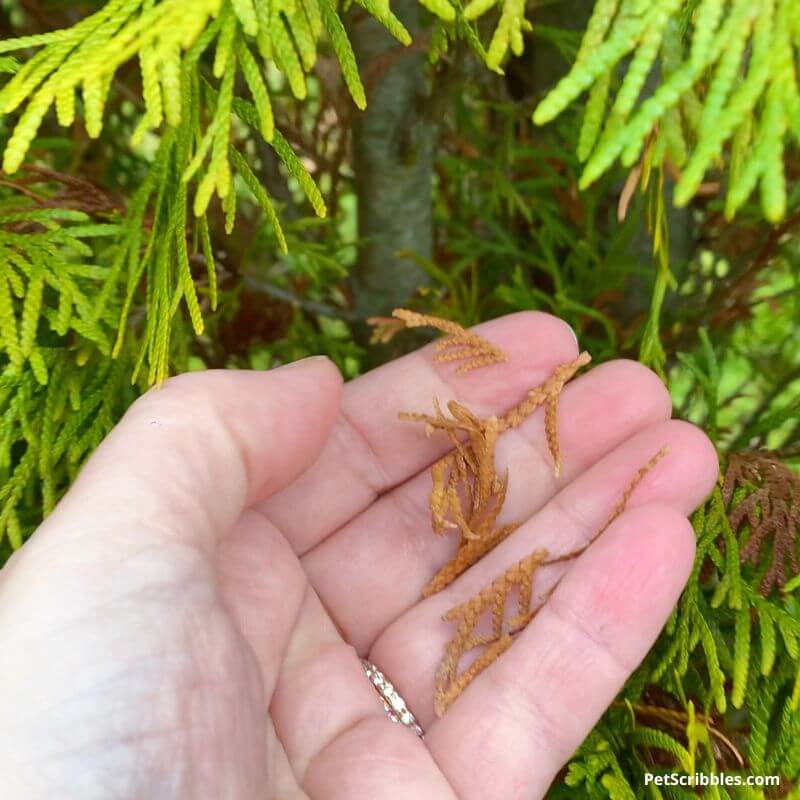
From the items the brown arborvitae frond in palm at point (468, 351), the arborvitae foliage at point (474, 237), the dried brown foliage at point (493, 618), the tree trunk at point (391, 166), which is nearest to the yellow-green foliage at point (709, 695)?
the arborvitae foliage at point (474, 237)

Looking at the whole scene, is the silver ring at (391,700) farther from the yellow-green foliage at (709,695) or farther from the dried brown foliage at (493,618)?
the yellow-green foliage at (709,695)

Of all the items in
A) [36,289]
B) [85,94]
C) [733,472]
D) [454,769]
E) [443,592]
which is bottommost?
[454,769]

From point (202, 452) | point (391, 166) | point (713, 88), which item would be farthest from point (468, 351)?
point (713, 88)

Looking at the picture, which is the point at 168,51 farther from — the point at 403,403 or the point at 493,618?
the point at 493,618

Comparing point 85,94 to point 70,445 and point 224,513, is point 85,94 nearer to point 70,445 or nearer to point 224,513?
point 224,513

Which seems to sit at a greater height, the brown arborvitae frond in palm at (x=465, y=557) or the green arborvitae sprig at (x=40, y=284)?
the green arborvitae sprig at (x=40, y=284)

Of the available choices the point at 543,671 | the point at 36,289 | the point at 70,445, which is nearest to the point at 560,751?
the point at 543,671
